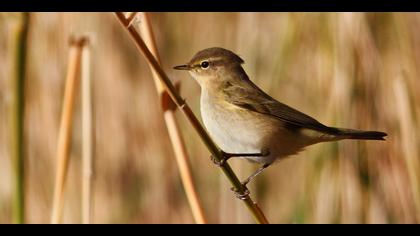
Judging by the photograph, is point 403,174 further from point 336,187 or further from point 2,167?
point 2,167

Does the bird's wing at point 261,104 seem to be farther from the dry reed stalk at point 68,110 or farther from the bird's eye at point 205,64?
the dry reed stalk at point 68,110

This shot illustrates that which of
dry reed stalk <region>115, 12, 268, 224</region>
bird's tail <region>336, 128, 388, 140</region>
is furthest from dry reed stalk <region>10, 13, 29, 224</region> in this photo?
bird's tail <region>336, 128, 388, 140</region>

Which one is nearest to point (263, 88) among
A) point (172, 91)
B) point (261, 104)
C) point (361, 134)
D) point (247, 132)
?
point (261, 104)

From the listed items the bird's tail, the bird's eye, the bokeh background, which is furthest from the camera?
the bokeh background

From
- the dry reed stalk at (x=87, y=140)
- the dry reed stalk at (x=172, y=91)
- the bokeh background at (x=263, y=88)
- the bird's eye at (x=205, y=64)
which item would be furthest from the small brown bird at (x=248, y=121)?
the bokeh background at (x=263, y=88)

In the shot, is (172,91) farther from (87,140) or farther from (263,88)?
(263,88)

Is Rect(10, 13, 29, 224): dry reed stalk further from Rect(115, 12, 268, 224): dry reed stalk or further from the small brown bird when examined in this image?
the small brown bird
